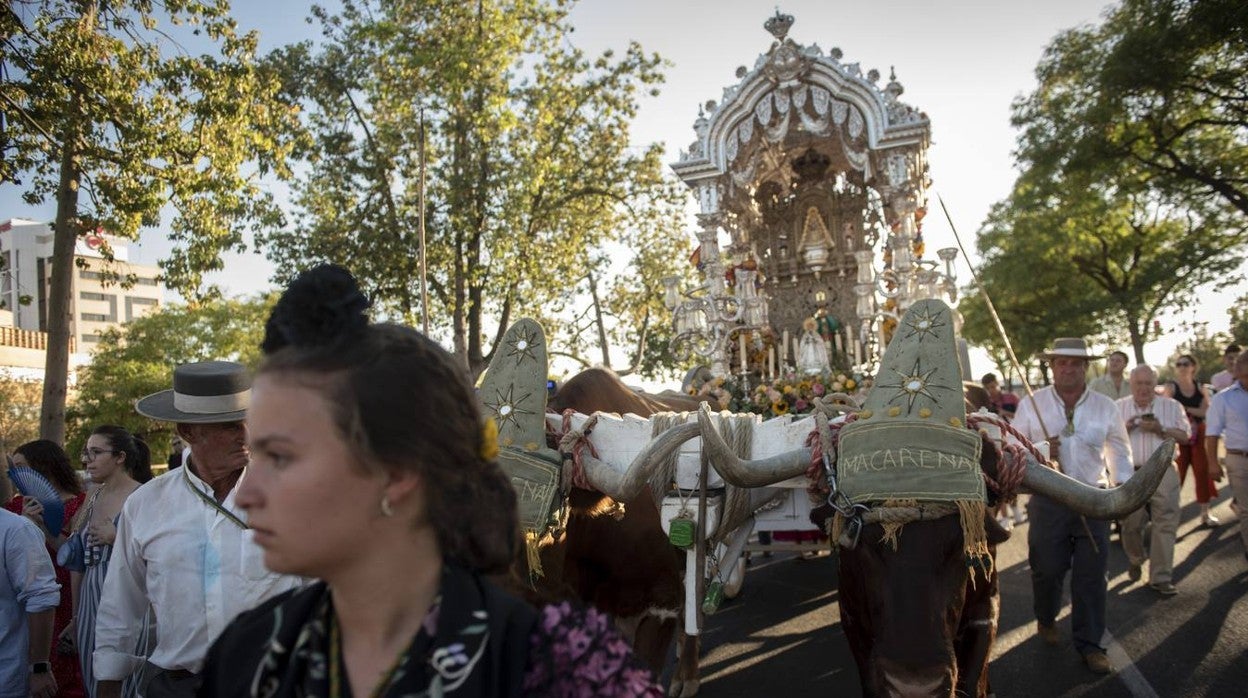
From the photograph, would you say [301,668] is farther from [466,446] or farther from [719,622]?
[719,622]

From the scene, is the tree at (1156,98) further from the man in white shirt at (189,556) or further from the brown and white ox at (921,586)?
the man in white shirt at (189,556)

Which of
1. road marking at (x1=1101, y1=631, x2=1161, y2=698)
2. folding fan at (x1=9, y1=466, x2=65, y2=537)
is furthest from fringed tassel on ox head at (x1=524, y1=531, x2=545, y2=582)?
road marking at (x1=1101, y1=631, x2=1161, y2=698)

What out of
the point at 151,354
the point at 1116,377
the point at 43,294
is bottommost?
the point at 1116,377

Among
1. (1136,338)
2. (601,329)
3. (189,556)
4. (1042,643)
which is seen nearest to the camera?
(189,556)

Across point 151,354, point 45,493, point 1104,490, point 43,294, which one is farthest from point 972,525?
point 43,294

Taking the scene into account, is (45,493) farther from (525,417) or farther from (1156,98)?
(1156,98)

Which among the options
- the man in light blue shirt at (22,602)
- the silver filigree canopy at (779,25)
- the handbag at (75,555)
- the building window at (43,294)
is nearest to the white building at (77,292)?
the building window at (43,294)

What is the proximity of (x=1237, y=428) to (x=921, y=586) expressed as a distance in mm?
6538

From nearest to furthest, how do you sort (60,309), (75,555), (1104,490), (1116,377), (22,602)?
(1104,490) < (22,602) < (75,555) < (1116,377) < (60,309)

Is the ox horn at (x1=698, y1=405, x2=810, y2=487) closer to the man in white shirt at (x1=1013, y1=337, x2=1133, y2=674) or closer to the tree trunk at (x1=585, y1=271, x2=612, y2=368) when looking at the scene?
the man in white shirt at (x1=1013, y1=337, x2=1133, y2=674)

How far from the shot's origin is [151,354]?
39062mm

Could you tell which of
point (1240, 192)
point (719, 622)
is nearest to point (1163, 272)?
point (1240, 192)

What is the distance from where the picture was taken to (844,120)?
10.0 meters

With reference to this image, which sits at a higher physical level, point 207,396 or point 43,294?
point 43,294
